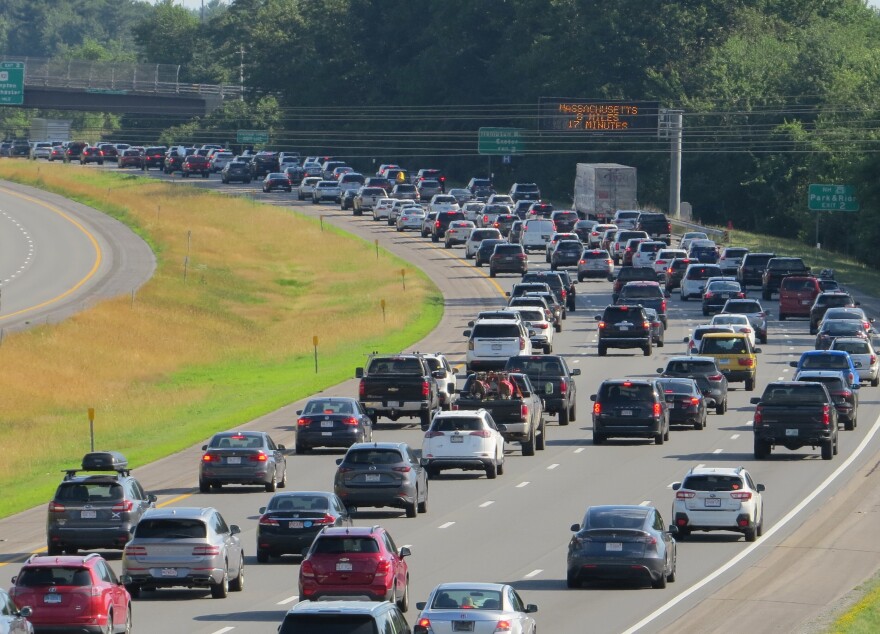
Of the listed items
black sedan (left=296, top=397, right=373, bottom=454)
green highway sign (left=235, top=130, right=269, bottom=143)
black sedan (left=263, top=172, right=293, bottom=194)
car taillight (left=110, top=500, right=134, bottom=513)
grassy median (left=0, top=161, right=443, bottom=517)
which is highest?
green highway sign (left=235, top=130, right=269, bottom=143)

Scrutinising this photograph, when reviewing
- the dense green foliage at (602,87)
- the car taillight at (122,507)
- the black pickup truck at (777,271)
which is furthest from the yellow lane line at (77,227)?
the car taillight at (122,507)

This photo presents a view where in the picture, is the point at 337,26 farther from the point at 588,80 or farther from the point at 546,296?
the point at 546,296

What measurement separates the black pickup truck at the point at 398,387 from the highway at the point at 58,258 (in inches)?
1353

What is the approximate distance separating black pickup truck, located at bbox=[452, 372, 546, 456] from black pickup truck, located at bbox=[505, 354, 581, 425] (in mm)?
3727

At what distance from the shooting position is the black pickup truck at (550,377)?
→ 51.4m

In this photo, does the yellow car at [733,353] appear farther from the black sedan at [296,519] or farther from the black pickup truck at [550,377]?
the black sedan at [296,519]

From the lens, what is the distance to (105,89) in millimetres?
158250

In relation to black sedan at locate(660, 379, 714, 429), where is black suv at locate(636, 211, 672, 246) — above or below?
above

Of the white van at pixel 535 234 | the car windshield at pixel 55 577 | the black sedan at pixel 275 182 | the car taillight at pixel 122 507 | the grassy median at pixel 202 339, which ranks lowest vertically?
the grassy median at pixel 202 339

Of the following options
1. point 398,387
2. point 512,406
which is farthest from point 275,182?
point 512,406

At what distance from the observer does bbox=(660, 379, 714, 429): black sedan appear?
5162 cm

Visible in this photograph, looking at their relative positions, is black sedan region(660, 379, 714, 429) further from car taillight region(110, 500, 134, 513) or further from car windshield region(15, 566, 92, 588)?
car windshield region(15, 566, 92, 588)

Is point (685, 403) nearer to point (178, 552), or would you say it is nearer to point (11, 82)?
point (178, 552)

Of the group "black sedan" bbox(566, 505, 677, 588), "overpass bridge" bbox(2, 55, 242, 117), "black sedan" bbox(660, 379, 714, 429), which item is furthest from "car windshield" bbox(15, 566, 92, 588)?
"overpass bridge" bbox(2, 55, 242, 117)
